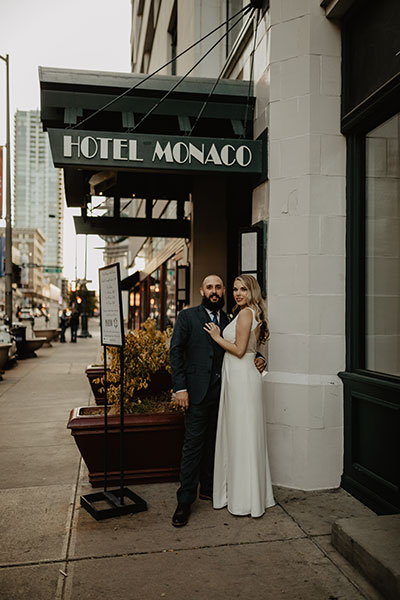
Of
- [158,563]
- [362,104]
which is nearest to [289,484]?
[158,563]

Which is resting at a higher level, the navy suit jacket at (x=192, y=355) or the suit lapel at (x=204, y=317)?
the suit lapel at (x=204, y=317)

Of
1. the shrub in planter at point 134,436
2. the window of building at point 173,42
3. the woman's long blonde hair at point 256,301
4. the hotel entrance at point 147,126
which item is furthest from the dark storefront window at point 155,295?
the woman's long blonde hair at point 256,301

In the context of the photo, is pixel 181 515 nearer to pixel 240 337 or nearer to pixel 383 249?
pixel 240 337

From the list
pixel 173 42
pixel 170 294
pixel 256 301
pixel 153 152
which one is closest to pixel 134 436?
pixel 256 301

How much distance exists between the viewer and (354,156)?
5.14 metres

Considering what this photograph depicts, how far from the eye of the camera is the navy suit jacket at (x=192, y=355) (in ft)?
15.1

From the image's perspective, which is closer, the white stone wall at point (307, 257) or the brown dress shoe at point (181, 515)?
the brown dress shoe at point (181, 515)

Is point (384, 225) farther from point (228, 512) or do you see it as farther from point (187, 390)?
point (228, 512)

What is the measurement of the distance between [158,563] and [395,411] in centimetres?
218

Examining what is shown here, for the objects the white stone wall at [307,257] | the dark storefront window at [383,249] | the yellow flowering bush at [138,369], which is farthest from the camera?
the yellow flowering bush at [138,369]

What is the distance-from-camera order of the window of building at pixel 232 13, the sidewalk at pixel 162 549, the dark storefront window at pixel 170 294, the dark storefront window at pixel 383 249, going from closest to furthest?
the sidewalk at pixel 162 549
the dark storefront window at pixel 383 249
the window of building at pixel 232 13
the dark storefront window at pixel 170 294

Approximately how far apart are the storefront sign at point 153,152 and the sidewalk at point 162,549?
3.29 metres

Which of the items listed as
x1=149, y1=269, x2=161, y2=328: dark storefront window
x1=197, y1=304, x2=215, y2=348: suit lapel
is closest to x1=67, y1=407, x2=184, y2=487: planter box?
x1=197, y1=304, x2=215, y2=348: suit lapel

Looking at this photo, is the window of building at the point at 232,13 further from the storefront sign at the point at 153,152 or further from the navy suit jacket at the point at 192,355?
the navy suit jacket at the point at 192,355
